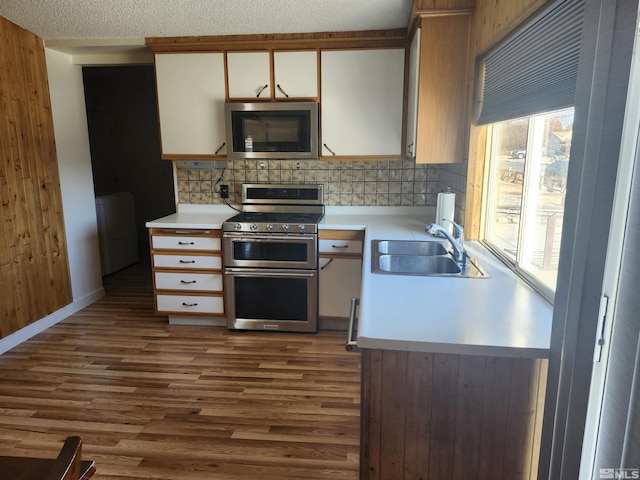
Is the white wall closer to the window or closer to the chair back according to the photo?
the chair back

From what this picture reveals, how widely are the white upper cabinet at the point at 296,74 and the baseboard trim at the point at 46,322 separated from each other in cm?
250

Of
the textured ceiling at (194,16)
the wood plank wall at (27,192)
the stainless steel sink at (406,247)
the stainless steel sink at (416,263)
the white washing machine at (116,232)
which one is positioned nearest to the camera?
the stainless steel sink at (416,263)

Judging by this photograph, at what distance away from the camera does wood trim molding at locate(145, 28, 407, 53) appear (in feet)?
10.0

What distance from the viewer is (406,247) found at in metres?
2.48

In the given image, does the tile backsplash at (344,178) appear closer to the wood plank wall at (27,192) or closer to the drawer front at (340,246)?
the drawer front at (340,246)

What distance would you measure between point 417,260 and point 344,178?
1435 millimetres

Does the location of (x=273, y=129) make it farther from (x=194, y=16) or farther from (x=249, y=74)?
(x=194, y=16)

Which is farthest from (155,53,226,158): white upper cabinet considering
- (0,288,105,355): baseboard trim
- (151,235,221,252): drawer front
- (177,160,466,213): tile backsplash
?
(0,288,105,355): baseboard trim

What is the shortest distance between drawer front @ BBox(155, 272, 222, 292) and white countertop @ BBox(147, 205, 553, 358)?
4.98 ft

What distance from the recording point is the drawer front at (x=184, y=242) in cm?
321

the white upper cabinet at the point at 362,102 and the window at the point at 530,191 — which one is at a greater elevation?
the white upper cabinet at the point at 362,102

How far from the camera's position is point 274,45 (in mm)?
3137

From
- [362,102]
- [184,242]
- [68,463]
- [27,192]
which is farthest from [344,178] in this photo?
[68,463]

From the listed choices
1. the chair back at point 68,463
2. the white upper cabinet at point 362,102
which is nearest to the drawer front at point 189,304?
the white upper cabinet at point 362,102
